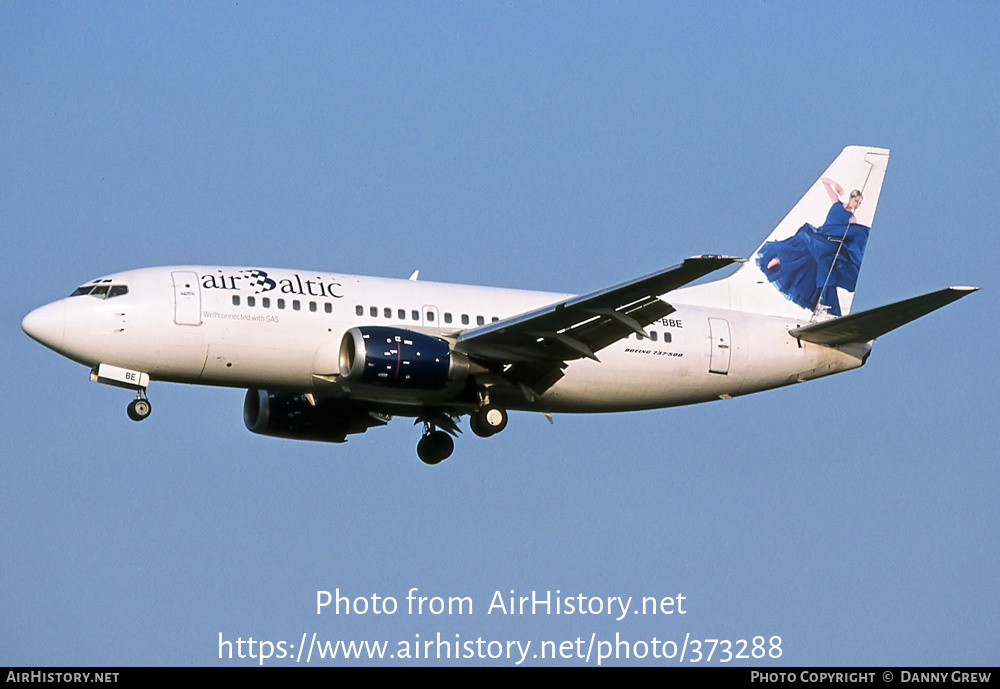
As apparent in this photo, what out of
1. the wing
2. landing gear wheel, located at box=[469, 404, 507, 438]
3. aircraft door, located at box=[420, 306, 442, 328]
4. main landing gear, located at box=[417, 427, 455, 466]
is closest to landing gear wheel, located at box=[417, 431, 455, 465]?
main landing gear, located at box=[417, 427, 455, 466]

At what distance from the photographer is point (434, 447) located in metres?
47.6

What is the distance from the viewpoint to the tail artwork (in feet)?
159

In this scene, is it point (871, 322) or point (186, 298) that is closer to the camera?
point (186, 298)

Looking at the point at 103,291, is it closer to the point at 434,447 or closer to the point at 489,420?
the point at 489,420

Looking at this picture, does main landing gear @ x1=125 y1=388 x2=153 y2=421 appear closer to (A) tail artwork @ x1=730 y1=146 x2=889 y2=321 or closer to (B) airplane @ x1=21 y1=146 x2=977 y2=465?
(B) airplane @ x1=21 y1=146 x2=977 y2=465

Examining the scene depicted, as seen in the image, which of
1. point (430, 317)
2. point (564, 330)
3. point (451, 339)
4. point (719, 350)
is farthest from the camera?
point (719, 350)

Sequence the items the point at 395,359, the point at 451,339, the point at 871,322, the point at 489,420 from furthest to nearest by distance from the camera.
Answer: the point at 871,322, the point at 489,420, the point at 451,339, the point at 395,359

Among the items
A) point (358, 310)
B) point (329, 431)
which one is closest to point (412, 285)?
point (358, 310)

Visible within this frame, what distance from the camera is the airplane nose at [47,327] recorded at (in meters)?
41.4

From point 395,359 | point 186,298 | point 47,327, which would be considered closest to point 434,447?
point 395,359

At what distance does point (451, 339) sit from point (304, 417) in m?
5.86

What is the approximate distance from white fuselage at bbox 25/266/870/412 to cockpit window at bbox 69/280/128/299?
0.15 m

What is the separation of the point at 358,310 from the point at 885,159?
58.1ft

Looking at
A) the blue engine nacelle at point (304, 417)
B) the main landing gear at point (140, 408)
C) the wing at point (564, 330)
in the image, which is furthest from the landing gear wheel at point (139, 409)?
the wing at point (564, 330)
